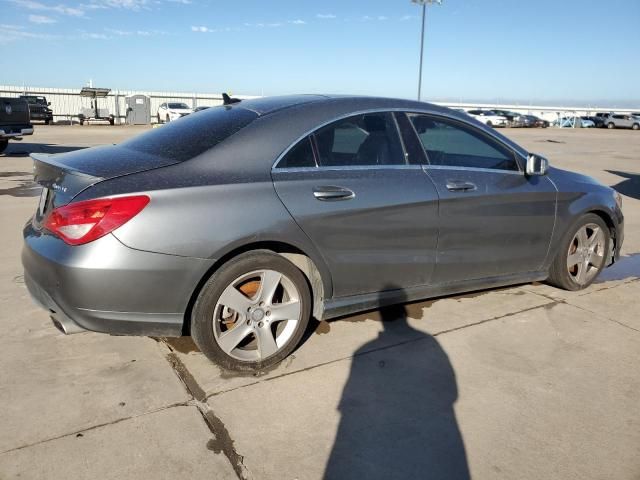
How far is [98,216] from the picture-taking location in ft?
8.98

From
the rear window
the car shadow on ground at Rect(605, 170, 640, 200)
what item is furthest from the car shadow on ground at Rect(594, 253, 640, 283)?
the car shadow on ground at Rect(605, 170, 640, 200)

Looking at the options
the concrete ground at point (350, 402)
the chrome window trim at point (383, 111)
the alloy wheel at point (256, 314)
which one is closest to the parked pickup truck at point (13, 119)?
the concrete ground at point (350, 402)

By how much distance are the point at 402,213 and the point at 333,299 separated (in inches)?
28.3

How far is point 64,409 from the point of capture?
2762 millimetres

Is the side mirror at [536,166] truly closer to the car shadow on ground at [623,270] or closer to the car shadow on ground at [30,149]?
the car shadow on ground at [623,270]

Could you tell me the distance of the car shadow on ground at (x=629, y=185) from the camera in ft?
34.8

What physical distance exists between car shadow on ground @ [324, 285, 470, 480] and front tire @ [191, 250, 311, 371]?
1.56ft

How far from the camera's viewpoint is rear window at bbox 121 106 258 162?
10.4 feet

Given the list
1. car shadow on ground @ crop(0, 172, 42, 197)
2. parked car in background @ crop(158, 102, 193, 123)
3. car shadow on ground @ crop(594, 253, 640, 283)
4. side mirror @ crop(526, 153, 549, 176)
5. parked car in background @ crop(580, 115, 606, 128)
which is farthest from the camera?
parked car in background @ crop(580, 115, 606, 128)

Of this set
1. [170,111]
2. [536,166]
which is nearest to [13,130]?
[536,166]

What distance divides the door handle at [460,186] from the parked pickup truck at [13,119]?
12647 millimetres

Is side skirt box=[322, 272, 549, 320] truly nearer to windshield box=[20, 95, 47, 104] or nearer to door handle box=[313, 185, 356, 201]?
door handle box=[313, 185, 356, 201]

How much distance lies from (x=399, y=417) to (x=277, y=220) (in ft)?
4.07

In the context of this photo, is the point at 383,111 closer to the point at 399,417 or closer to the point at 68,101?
the point at 399,417
